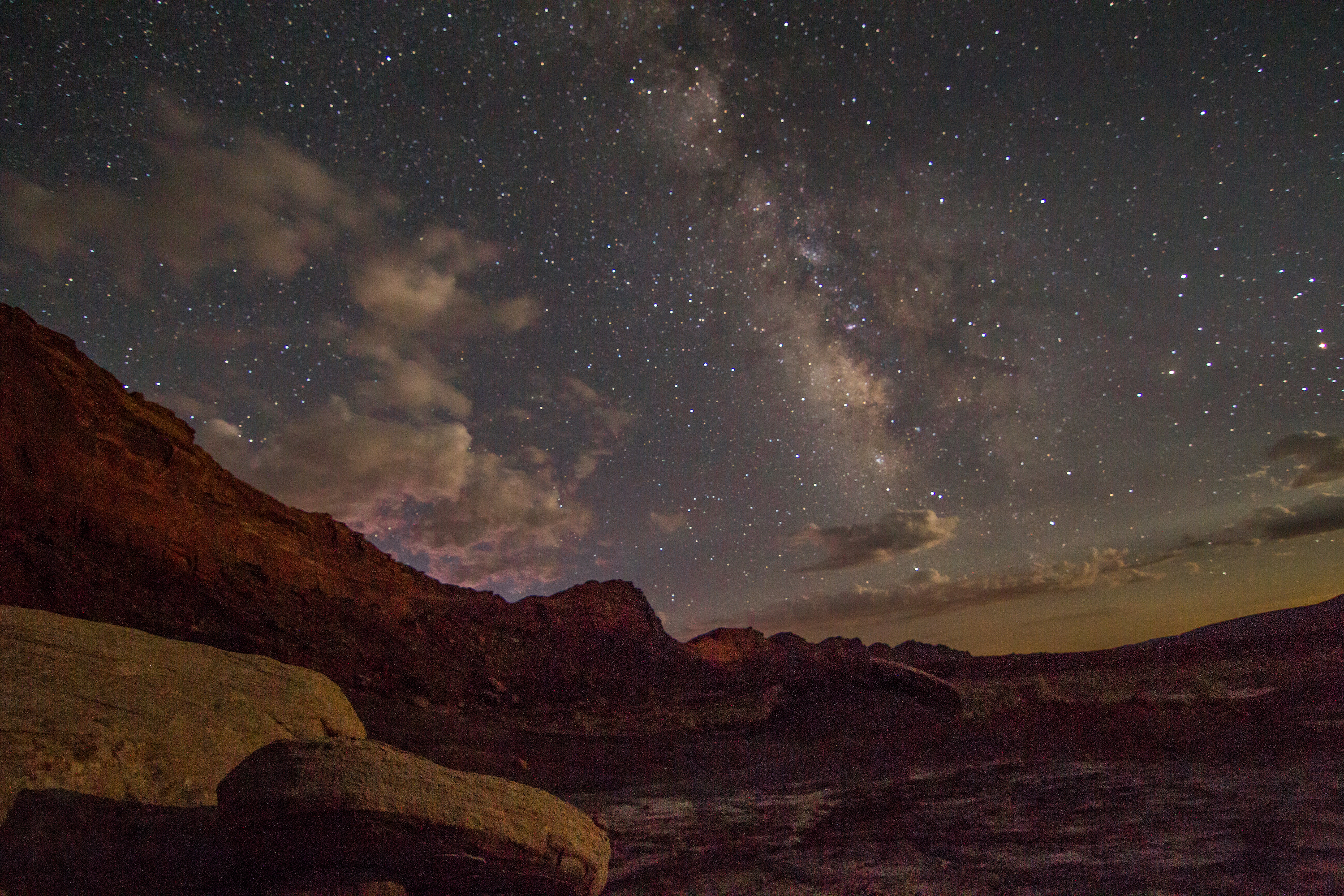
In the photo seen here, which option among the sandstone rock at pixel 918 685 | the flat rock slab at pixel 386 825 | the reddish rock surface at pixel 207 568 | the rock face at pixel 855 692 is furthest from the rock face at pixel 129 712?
the sandstone rock at pixel 918 685

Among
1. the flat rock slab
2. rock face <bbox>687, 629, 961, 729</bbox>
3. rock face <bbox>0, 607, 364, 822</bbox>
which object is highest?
rock face <bbox>0, 607, 364, 822</bbox>

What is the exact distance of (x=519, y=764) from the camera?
54.9 feet

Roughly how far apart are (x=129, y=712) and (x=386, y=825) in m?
4.48

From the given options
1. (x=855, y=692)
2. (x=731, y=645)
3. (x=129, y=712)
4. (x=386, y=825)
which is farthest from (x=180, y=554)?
(x=731, y=645)

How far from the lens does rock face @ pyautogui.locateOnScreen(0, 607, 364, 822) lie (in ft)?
19.5

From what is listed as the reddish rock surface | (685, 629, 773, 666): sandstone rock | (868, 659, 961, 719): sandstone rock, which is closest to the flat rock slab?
the reddish rock surface

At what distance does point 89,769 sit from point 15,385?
21.2m

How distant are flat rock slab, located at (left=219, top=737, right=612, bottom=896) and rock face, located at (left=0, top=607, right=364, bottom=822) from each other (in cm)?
200

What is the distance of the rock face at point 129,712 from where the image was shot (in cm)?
594

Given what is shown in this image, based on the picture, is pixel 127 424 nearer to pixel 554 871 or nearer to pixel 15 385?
pixel 15 385

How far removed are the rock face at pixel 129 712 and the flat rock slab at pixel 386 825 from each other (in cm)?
200

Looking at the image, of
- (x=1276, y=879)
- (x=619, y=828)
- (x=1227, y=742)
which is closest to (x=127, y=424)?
(x=619, y=828)

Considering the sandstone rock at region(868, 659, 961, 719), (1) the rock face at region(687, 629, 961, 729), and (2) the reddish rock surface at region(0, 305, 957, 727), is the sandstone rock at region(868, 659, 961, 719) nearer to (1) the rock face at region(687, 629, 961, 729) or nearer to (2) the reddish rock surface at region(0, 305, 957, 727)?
(1) the rock face at region(687, 629, 961, 729)

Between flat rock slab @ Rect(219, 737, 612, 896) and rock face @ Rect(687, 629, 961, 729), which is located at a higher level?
flat rock slab @ Rect(219, 737, 612, 896)
